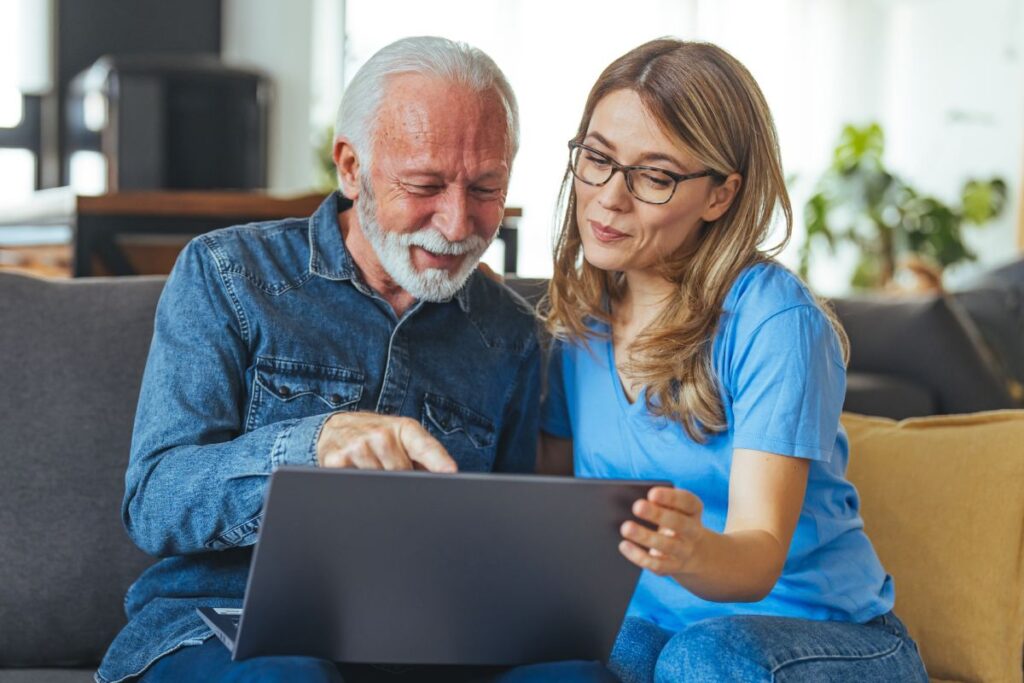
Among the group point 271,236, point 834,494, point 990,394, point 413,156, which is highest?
point 413,156

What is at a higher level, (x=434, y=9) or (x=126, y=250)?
(x=434, y=9)

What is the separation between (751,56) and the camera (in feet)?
23.6

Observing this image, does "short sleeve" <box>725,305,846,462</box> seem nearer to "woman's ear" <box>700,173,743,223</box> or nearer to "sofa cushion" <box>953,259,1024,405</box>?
"woman's ear" <box>700,173,743,223</box>

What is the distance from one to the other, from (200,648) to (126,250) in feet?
3.85

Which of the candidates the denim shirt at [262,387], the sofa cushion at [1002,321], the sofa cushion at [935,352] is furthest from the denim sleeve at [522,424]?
the sofa cushion at [1002,321]

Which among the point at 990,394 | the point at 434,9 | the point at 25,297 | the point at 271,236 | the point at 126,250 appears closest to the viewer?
the point at 271,236

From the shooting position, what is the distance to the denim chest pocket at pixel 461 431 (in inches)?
60.7

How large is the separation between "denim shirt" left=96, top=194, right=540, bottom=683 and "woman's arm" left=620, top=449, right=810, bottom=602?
348mm

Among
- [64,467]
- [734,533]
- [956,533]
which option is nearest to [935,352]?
[956,533]

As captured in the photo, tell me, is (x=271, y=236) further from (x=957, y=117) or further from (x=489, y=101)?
(x=957, y=117)

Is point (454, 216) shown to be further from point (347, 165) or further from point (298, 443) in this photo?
point (298, 443)

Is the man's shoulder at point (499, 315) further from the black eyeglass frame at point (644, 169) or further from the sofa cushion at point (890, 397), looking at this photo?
the sofa cushion at point (890, 397)

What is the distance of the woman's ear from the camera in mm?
1438

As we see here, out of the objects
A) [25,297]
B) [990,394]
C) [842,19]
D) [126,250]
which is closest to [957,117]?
[842,19]
